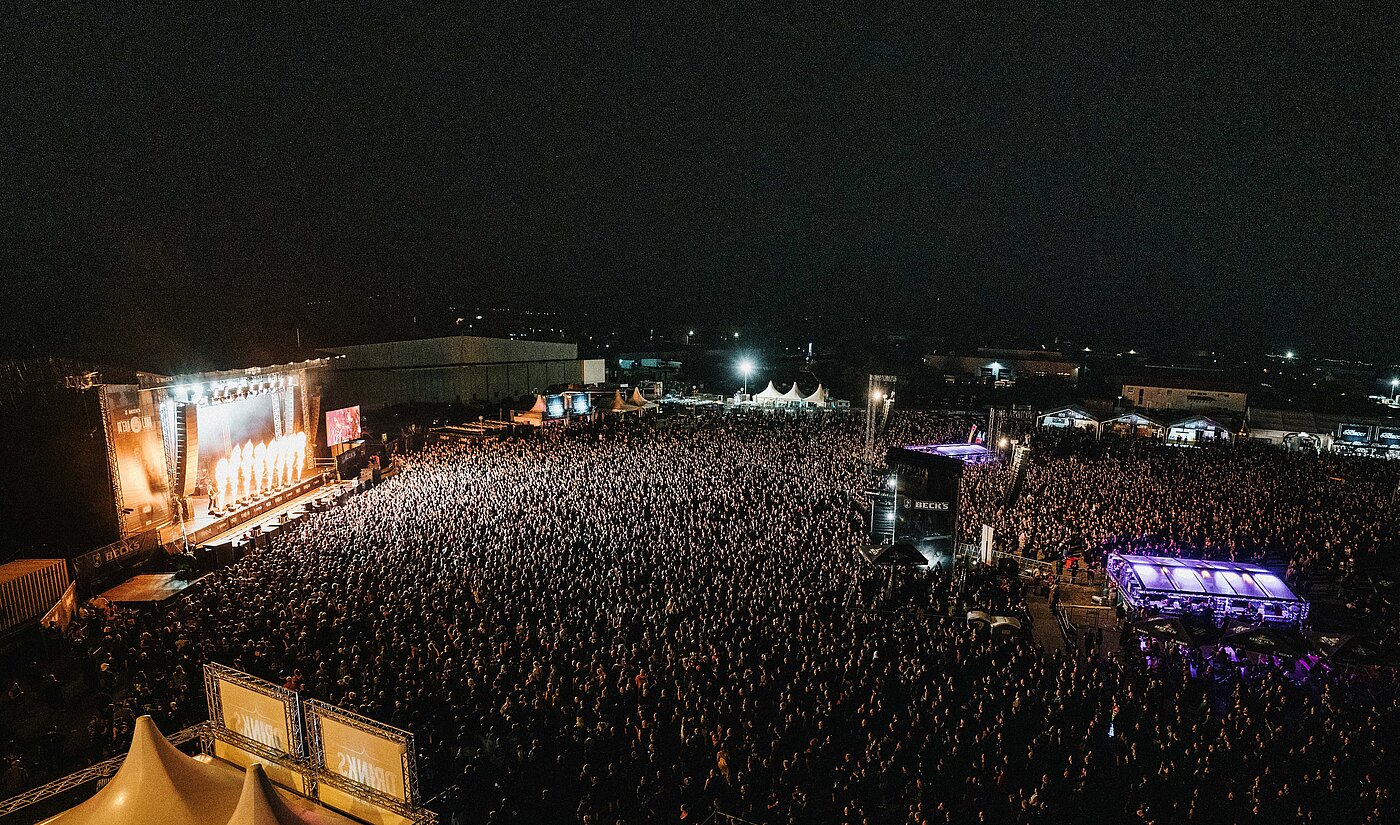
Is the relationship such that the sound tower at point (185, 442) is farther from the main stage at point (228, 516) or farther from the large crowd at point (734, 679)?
the large crowd at point (734, 679)

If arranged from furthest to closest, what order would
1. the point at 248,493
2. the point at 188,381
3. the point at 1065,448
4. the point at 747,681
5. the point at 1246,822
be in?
1. the point at 1065,448
2. the point at 248,493
3. the point at 188,381
4. the point at 747,681
5. the point at 1246,822

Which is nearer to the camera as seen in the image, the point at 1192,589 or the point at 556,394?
the point at 1192,589

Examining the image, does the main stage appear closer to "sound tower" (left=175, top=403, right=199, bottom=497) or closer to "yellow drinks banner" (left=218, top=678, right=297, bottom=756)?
"sound tower" (left=175, top=403, right=199, bottom=497)

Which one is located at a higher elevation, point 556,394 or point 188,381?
point 188,381

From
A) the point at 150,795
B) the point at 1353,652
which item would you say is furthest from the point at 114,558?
the point at 1353,652

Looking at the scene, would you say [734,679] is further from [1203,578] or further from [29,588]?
[29,588]

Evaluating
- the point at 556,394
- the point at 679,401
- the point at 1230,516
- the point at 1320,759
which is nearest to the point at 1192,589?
the point at 1320,759

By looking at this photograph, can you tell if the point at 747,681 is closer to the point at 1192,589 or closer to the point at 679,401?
the point at 1192,589

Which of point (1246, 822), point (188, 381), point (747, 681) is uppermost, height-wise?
point (188, 381)
